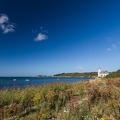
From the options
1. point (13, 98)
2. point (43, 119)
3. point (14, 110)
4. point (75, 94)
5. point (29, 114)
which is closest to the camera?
point (43, 119)

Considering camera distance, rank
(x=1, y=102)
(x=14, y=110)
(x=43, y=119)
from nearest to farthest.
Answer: (x=43, y=119)
(x=14, y=110)
(x=1, y=102)

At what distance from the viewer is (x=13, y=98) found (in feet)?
25.2

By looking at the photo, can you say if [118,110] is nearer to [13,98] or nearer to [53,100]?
[53,100]

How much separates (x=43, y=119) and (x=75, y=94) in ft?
14.7

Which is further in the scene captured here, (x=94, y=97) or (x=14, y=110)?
(x=94, y=97)

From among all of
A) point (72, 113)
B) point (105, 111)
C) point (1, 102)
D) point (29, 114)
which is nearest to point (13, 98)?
point (1, 102)

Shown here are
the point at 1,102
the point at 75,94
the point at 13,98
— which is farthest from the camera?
the point at 75,94

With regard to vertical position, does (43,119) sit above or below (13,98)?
below

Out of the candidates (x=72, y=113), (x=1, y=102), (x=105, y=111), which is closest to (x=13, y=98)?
(x=1, y=102)

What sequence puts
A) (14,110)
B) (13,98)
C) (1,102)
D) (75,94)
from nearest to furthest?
(14,110)
(1,102)
(13,98)
(75,94)

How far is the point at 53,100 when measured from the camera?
7395mm

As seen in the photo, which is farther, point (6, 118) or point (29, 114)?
point (29, 114)

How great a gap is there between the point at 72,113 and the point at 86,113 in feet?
1.63

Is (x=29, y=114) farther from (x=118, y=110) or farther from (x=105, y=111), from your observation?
(x=118, y=110)
